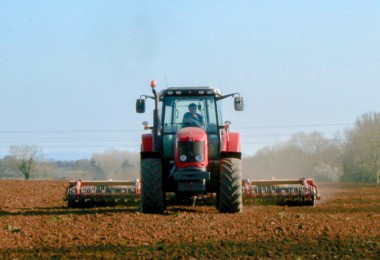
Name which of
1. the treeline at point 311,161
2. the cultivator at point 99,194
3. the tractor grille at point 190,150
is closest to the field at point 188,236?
the tractor grille at point 190,150

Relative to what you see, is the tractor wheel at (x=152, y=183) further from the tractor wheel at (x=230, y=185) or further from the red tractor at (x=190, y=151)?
the tractor wheel at (x=230, y=185)

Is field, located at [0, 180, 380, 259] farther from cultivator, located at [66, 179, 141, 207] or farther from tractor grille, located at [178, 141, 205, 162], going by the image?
cultivator, located at [66, 179, 141, 207]

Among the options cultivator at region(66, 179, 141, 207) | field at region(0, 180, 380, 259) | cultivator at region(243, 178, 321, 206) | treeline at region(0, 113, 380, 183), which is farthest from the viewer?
treeline at region(0, 113, 380, 183)

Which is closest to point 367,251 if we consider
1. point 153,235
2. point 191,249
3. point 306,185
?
point 191,249

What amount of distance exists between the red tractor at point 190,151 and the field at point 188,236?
1.53ft

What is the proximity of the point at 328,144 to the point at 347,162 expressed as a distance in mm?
5438

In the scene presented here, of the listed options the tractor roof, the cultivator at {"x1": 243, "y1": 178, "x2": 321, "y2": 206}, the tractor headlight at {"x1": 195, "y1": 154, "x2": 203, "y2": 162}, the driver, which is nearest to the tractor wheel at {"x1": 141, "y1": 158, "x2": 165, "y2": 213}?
the tractor headlight at {"x1": 195, "y1": 154, "x2": 203, "y2": 162}

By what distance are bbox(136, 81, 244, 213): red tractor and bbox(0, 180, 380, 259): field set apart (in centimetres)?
47

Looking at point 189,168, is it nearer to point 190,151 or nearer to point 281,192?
point 190,151

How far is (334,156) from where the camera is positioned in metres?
51.3

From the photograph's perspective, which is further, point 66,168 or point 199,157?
point 66,168

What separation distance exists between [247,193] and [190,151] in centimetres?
275

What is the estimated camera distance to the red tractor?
12469mm

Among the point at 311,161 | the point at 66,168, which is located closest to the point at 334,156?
the point at 311,161
